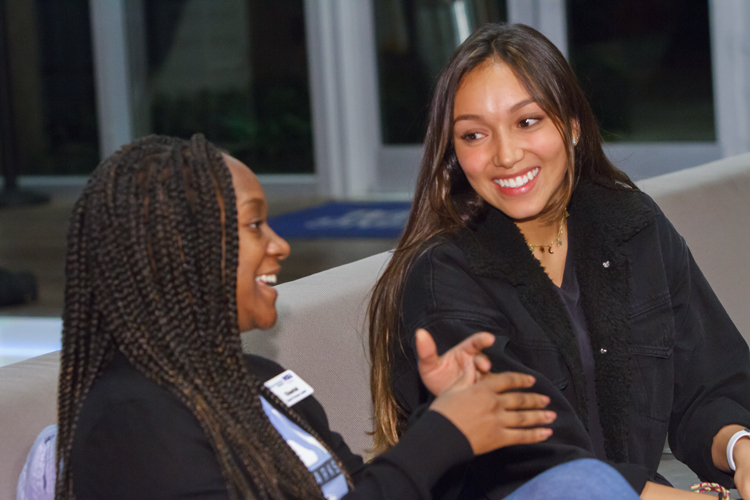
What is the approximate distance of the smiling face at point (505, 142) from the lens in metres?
1.47

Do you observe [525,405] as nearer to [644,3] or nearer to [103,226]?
[103,226]

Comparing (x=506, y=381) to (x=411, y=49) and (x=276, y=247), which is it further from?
(x=411, y=49)

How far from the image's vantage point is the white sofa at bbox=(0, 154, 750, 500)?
113 centimetres

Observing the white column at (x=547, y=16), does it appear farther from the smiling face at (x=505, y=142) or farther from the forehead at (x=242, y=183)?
the forehead at (x=242, y=183)

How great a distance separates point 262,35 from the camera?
759 cm

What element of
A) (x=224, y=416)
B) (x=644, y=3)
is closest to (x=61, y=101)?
(x=644, y=3)

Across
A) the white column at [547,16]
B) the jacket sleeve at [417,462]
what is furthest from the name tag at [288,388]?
the white column at [547,16]

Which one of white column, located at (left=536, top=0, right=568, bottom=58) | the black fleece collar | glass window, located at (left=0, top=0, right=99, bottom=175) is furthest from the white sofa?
glass window, located at (left=0, top=0, right=99, bottom=175)

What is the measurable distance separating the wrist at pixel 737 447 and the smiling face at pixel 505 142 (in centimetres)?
49

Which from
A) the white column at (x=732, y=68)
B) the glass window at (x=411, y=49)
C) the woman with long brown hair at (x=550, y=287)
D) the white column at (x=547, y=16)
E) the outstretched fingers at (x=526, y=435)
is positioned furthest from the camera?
the glass window at (x=411, y=49)

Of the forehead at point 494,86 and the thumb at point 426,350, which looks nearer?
the thumb at point 426,350

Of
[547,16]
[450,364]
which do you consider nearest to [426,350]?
[450,364]

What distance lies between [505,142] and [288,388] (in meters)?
0.61

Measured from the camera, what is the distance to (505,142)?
1.48m
